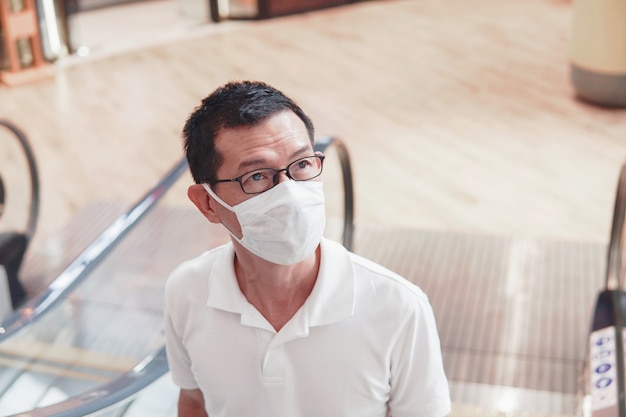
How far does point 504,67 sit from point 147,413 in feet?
20.0

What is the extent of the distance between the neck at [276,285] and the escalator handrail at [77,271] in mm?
1618

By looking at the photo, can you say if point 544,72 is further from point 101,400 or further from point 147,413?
point 101,400

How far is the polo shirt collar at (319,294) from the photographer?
1892mm

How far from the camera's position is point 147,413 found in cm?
365

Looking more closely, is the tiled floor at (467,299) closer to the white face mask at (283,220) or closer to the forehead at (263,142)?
the white face mask at (283,220)

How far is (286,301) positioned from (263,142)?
1.20 feet

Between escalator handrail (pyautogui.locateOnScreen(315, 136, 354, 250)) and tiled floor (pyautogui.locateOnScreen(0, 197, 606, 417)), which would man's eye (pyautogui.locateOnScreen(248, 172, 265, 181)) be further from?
escalator handrail (pyautogui.locateOnScreen(315, 136, 354, 250))

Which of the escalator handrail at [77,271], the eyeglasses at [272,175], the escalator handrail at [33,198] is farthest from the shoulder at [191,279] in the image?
the escalator handrail at [33,198]

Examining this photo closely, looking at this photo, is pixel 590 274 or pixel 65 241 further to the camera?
pixel 65 241

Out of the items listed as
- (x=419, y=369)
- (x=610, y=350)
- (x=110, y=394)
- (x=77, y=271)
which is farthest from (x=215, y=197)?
(x=610, y=350)

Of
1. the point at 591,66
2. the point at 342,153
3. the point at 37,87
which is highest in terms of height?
the point at 342,153

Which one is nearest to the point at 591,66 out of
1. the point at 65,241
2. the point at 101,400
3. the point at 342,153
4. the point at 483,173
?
the point at 483,173

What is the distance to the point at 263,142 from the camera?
1.83 meters

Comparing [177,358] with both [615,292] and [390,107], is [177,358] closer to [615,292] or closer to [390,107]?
[615,292]
